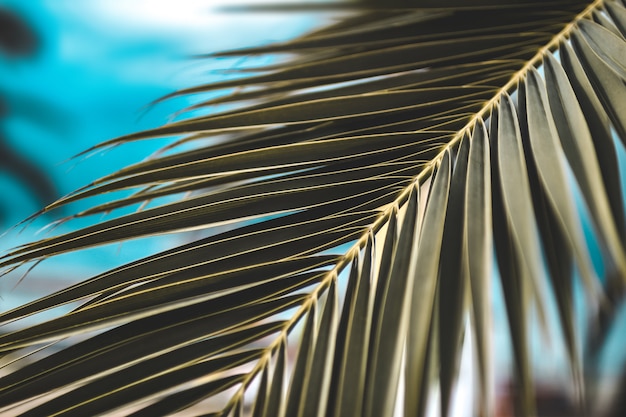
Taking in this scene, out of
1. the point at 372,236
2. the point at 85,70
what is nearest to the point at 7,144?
the point at 85,70

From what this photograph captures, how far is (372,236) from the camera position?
1.44 feet

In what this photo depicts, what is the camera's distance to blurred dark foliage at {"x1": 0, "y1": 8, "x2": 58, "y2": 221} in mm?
1550

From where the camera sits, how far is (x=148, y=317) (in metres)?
0.39

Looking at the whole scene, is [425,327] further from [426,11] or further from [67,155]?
[67,155]

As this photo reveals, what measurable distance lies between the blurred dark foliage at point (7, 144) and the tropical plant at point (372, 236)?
4.16 ft

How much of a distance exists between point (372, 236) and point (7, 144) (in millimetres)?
1579

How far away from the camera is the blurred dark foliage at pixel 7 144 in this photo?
61.0 inches

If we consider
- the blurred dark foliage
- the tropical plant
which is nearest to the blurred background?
the blurred dark foliage

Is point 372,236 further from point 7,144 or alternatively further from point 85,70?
point 7,144

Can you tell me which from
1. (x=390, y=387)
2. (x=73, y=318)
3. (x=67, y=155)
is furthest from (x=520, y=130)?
(x=67, y=155)

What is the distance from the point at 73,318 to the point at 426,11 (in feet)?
1.48

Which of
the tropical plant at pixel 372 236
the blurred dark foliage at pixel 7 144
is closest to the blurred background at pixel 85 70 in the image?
the blurred dark foliage at pixel 7 144

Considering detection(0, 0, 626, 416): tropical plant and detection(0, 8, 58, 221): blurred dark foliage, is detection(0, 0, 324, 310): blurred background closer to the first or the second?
detection(0, 8, 58, 221): blurred dark foliage

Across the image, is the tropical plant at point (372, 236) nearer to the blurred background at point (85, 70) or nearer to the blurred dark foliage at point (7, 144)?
the blurred background at point (85, 70)
